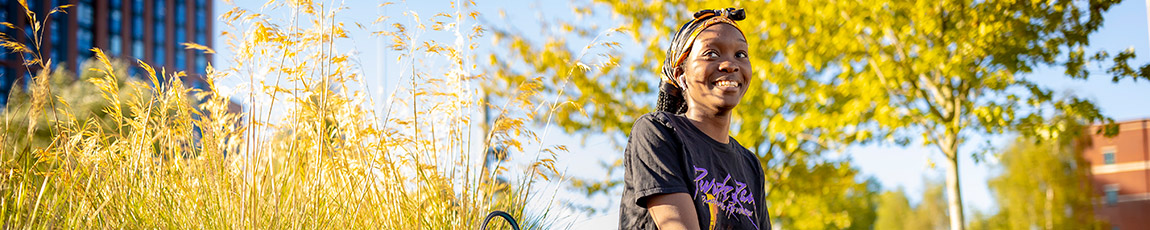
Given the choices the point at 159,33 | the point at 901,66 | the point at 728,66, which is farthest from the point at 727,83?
the point at 159,33

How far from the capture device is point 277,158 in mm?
3057

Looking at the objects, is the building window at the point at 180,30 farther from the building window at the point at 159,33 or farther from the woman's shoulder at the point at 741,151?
the woman's shoulder at the point at 741,151

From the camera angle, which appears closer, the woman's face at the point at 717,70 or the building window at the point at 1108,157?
the woman's face at the point at 717,70

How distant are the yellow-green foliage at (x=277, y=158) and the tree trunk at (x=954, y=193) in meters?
7.34

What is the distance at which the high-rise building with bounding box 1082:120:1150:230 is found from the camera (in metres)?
40.2

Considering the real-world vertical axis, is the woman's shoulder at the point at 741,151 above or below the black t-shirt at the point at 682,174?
above

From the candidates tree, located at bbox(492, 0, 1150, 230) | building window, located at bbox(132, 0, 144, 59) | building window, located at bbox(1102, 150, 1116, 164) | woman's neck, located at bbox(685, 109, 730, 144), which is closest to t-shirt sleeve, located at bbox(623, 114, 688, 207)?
woman's neck, located at bbox(685, 109, 730, 144)

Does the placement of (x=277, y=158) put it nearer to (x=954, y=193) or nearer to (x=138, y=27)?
(x=954, y=193)

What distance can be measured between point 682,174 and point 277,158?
1825 millimetres

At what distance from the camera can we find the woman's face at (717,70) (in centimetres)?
180

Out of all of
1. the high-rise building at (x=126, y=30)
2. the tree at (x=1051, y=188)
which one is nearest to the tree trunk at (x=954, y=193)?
the tree at (x=1051, y=188)

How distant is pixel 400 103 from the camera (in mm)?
3207

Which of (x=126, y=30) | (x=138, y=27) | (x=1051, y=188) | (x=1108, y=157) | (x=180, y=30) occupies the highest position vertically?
(x=180, y=30)

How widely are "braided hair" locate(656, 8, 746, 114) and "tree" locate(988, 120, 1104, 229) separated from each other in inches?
926
